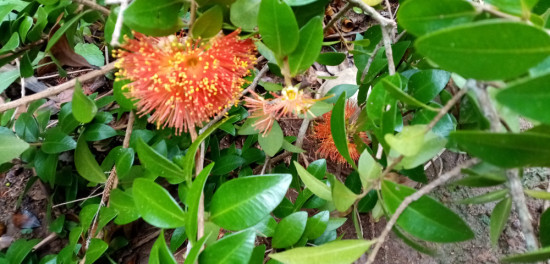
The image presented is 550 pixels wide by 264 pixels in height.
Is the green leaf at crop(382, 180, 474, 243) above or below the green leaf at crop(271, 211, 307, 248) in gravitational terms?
above

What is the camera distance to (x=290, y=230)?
748mm

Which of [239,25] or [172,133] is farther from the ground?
[239,25]

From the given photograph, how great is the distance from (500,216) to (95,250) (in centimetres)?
79

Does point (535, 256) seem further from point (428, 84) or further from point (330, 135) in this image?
point (330, 135)

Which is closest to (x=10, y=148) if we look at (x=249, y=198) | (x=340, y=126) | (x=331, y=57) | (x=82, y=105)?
(x=82, y=105)

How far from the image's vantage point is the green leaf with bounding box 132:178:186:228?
57 cm

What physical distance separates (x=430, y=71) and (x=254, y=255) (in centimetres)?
45

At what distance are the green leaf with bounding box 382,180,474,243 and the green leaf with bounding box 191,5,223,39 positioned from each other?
37cm

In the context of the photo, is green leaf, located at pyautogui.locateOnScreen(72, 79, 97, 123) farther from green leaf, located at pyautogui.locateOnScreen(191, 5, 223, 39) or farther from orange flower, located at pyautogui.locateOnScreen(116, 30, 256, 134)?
green leaf, located at pyautogui.locateOnScreen(191, 5, 223, 39)

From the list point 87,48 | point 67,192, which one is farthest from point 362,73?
point 67,192

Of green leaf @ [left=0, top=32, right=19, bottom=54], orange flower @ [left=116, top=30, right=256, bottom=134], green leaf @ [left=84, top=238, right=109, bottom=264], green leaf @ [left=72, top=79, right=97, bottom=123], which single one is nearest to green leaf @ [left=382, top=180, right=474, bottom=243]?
orange flower @ [left=116, top=30, right=256, bottom=134]

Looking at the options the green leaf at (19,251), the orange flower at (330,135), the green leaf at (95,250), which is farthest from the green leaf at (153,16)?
the green leaf at (19,251)

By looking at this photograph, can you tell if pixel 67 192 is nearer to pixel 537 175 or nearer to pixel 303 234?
pixel 303 234

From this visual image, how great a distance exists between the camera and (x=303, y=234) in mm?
807
